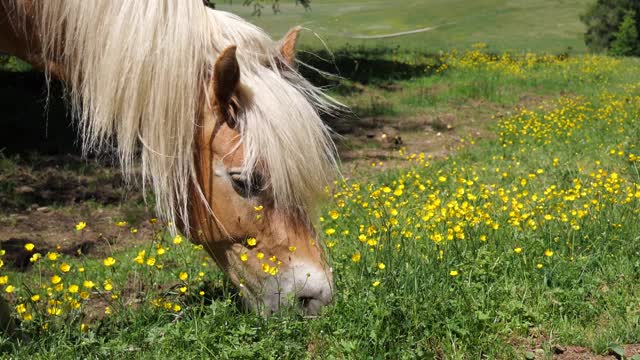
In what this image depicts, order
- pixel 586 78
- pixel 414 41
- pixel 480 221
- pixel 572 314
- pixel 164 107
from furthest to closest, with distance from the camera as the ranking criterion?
→ pixel 414 41, pixel 586 78, pixel 480 221, pixel 572 314, pixel 164 107

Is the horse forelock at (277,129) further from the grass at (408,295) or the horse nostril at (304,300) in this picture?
the grass at (408,295)

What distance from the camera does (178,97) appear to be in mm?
2844

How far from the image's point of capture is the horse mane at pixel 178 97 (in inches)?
112

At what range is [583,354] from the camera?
3090 millimetres

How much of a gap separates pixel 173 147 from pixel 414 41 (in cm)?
3071

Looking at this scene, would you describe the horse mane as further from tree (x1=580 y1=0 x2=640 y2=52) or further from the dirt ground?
tree (x1=580 y1=0 x2=640 y2=52)

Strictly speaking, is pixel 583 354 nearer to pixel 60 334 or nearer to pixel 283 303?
pixel 283 303

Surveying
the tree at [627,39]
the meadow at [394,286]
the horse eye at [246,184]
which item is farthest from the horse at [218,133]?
the tree at [627,39]

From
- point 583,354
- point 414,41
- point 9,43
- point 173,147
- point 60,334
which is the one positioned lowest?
point 414,41

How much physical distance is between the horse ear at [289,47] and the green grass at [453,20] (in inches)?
895

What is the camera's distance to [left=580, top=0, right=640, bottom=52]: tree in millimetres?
38781

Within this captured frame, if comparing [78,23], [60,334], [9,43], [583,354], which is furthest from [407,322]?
[9,43]

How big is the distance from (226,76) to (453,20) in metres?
40.0

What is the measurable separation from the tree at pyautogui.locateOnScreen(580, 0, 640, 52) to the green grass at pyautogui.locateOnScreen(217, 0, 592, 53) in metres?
0.89
